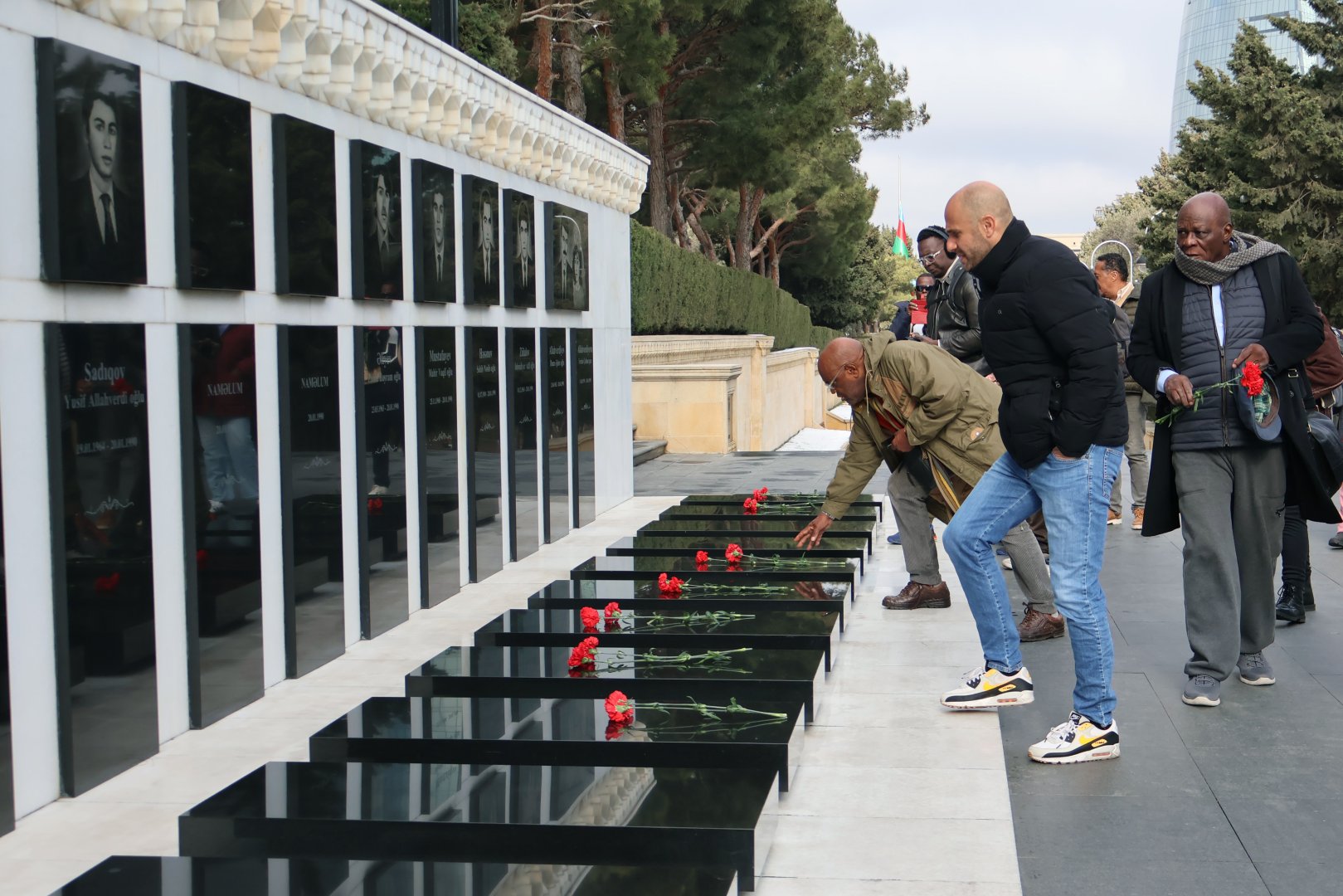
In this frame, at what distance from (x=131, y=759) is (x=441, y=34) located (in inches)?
242

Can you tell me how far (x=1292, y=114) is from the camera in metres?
37.0

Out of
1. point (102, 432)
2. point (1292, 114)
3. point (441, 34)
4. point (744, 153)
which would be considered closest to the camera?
point (102, 432)

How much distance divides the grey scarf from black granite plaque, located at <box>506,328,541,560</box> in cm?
482

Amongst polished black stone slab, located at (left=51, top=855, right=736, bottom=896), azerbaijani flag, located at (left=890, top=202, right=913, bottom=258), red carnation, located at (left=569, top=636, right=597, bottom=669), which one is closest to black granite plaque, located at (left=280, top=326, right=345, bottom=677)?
red carnation, located at (left=569, top=636, right=597, bottom=669)

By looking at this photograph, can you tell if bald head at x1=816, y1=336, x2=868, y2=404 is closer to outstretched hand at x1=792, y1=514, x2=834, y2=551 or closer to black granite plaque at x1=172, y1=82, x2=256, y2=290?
outstretched hand at x1=792, y1=514, x2=834, y2=551

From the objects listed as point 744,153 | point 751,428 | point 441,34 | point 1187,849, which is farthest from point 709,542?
point 744,153

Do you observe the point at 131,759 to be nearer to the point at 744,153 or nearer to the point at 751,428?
the point at 751,428

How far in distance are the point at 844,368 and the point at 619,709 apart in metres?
2.27

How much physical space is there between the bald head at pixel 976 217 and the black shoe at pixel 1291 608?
3.34 meters

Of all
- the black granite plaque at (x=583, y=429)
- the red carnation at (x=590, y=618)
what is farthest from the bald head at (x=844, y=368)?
the black granite plaque at (x=583, y=429)

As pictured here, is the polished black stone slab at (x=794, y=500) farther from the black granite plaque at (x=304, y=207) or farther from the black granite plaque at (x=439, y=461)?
the black granite plaque at (x=304, y=207)

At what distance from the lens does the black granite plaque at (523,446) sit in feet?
32.0

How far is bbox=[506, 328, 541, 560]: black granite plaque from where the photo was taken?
977cm

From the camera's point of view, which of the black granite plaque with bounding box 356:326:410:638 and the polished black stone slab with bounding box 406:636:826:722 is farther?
the black granite plaque with bounding box 356:326:410:638
